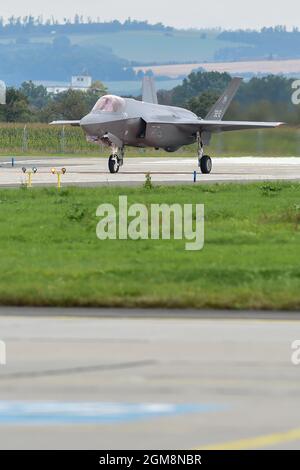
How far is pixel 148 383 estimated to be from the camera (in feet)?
30.3

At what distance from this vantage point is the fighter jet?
45.4 meters

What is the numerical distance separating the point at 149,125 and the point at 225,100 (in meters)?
5.26

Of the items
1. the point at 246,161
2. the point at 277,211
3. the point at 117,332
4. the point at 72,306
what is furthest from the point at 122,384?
the point at 246,161

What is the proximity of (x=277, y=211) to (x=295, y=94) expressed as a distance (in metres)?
22.7

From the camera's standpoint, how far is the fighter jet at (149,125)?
149 ft

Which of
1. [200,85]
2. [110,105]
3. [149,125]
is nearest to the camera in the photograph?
[110,105]

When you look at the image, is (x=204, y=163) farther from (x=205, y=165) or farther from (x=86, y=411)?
(x=86, y=411)

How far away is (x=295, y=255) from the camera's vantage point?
17.2 m

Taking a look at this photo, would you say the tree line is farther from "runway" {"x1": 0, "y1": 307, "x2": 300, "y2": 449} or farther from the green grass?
"runway" {"x1": 0, "y1": 307, "x2": 300, "y2": 449}

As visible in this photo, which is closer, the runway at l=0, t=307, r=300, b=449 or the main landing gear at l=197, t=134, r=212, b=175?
the runway at l=0, t=307, r=300, b=449

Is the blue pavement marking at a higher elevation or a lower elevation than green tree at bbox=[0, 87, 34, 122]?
lower

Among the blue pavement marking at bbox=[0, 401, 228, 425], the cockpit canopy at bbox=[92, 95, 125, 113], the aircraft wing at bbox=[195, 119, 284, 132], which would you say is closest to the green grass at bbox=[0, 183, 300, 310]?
the blue pavement marking at bbox=[0, 401, 228, 425]

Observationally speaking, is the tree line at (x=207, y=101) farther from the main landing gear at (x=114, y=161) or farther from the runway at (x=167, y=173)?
the main landing gear at (x=114, y=161)

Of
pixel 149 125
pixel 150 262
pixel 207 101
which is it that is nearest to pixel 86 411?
pixel 150 262
